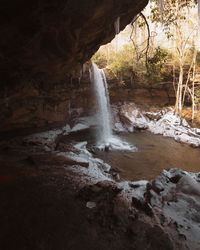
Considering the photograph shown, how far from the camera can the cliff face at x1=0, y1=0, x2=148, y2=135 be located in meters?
3.15

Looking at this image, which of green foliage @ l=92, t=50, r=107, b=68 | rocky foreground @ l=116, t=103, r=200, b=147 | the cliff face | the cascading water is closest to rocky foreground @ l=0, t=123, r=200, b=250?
the cliff face

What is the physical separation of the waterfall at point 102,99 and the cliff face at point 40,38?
5288 mm

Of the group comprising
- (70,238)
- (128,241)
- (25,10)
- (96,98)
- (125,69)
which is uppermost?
(125,69)

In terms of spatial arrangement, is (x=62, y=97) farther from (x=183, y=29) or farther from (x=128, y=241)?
(x=183, y=29)

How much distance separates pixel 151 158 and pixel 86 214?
5973mm

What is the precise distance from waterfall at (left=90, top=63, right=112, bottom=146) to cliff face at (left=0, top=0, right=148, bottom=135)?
17.3 feet

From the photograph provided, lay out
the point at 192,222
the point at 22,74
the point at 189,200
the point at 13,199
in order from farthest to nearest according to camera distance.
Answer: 1. the point at 22,74
2. the point at 189,200
3. the point at 192,222
4. the point at 13,199

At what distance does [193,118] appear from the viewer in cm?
1283

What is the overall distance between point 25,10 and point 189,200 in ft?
18.6

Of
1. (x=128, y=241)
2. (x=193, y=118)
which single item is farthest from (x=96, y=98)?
(x=128, y=241)

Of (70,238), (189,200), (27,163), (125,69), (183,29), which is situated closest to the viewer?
(70,238)

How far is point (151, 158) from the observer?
7480 millimetres

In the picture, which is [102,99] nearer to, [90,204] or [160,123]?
[160,123]

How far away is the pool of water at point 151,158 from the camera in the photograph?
5.93 metres
